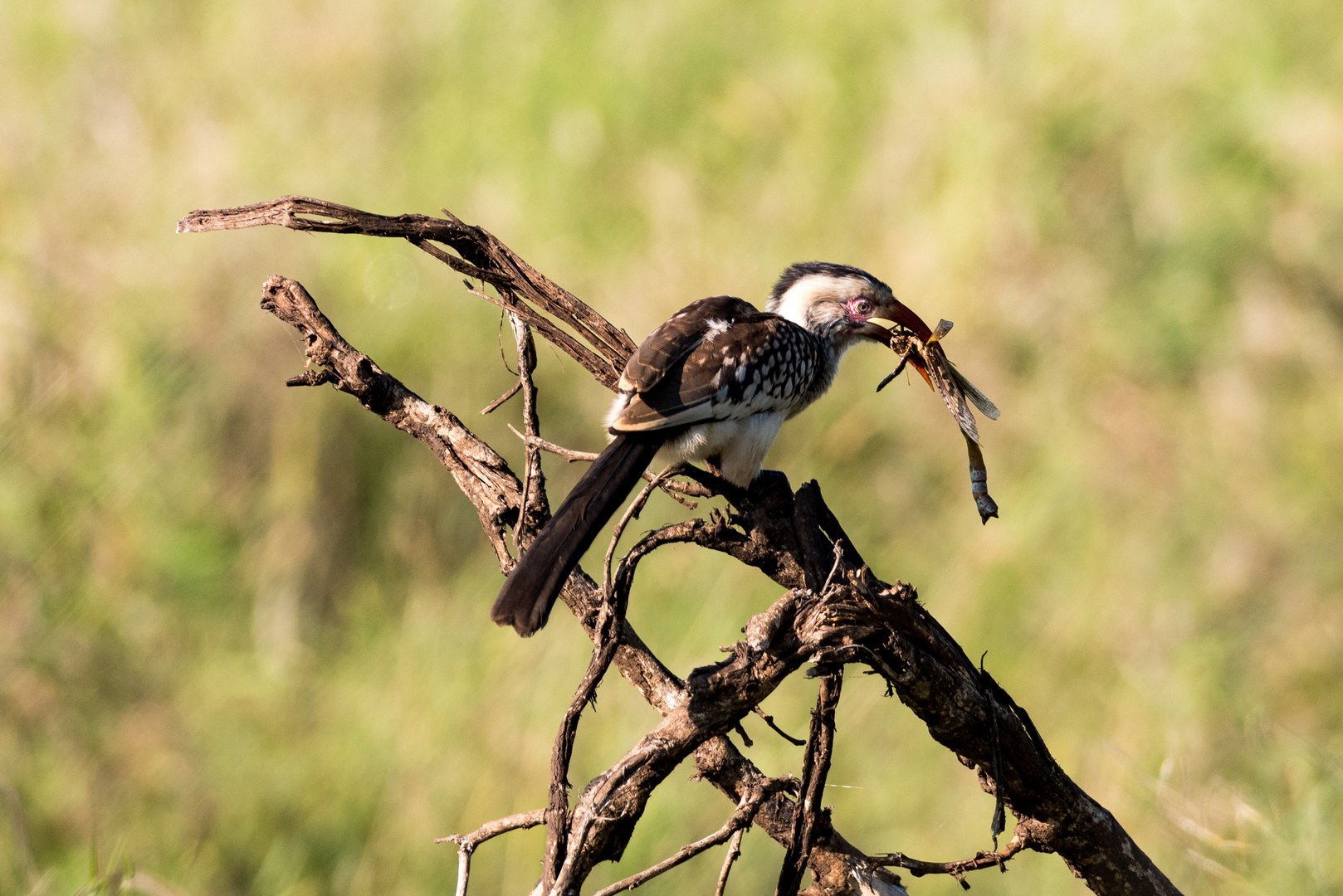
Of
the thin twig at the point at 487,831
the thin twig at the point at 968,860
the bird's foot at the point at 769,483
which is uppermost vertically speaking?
the bird's foot at the point at 769,483

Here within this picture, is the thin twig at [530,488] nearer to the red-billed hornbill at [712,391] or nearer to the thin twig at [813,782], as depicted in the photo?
the red-billed hornbill at [712,391]

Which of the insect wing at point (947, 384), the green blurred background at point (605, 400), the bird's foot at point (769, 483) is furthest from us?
the green blurred background at point (605, 400)

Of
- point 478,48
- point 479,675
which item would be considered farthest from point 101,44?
point 479,675

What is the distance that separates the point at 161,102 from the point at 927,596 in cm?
452

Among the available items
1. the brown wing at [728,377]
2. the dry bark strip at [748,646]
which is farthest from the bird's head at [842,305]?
the dry bark strip at [748,646]

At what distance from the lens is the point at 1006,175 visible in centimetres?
603

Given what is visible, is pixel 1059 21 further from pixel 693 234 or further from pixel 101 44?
pixel 101 44

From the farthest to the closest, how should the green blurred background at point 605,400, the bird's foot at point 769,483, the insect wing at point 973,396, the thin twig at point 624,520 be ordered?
the green blurred background at point 605,400, the insect wing at point 973,396, the bird's foot at point 769,483, the thin twig at point 624,520

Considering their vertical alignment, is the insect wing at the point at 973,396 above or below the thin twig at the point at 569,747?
above

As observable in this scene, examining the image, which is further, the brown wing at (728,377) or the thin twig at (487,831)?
the brown wing at (728,377)

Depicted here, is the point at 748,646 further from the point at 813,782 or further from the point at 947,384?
the point at 947,384

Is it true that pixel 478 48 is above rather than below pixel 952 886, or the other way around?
above

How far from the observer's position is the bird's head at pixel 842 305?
3.22m

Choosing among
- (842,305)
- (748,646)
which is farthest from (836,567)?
(842,305)
